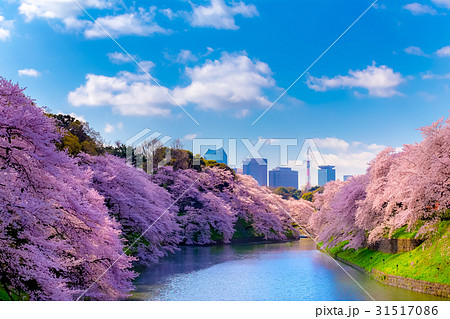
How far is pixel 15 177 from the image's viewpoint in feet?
42.8

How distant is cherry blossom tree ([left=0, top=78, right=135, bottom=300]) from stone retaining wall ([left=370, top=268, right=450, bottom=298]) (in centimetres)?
1463

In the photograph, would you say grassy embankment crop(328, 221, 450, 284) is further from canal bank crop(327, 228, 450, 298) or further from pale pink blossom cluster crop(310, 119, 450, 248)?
pale pink blossom cluster crop(310, 119, 450, 248)

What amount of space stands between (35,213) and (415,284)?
56.8ft

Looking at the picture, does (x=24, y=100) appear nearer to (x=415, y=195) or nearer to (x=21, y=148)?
(x=21, y=148)

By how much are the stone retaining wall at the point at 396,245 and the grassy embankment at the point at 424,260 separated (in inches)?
13.8

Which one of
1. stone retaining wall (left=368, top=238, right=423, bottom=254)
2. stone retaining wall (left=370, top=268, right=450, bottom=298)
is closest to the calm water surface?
stone retaining wall (left=370, top=268, right=450, bottom=298)

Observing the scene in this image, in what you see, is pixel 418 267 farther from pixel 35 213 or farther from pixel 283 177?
pixel 283 177

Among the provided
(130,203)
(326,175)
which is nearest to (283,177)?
(326,175)

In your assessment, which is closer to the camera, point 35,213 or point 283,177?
point 35,213

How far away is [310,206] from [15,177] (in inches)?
2961

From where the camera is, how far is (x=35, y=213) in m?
12.1

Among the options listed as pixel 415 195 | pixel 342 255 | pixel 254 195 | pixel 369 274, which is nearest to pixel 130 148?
pixel 254 195

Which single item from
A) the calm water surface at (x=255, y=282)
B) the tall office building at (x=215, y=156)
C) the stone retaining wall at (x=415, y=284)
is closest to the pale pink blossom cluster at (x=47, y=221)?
the calm water surface at (x=255, y=282)

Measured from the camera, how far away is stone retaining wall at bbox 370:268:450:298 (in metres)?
18.7
